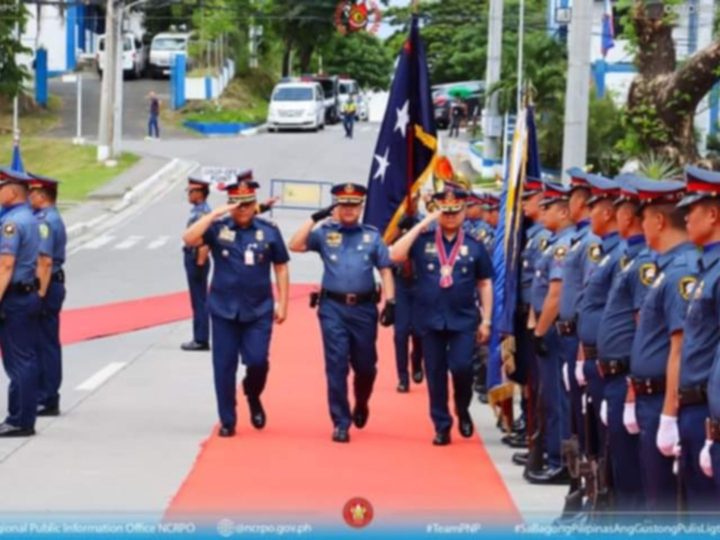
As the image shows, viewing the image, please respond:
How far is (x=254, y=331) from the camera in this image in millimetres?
14938

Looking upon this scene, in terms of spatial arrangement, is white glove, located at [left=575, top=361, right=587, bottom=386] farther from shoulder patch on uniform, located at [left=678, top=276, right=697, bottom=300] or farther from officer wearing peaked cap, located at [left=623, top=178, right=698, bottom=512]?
shoulder patch on uniform, located at [left=678, top=276, right=697, bottom=300]

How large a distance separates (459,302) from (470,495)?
274cm

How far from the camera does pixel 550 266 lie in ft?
41.2

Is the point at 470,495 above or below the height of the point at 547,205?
below

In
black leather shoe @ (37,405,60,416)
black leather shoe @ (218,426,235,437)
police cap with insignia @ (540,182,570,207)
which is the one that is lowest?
black leather shoe @ (37,405,60,416)

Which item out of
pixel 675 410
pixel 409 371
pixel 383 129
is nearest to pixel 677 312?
pixel 675 410

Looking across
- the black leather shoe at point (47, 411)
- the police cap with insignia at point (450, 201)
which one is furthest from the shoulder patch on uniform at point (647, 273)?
the black leather shoe at point (47, 411)

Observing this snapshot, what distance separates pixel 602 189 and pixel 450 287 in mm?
3612

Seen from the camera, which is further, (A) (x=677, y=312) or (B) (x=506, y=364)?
(B) (x=506, y=364)

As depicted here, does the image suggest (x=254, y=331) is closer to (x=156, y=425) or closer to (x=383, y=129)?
(x=156, y=425)

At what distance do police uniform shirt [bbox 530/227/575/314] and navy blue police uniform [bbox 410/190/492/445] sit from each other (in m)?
1.45

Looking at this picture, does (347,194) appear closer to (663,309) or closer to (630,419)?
(630,419)

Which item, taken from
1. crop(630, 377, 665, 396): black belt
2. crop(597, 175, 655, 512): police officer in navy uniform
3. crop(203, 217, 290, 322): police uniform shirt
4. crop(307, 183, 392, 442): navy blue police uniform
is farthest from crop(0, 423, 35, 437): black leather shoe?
Result: crop(630, 377, 665, 396): black belt

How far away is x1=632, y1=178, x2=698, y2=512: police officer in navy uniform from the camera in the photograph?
904 centimetres
